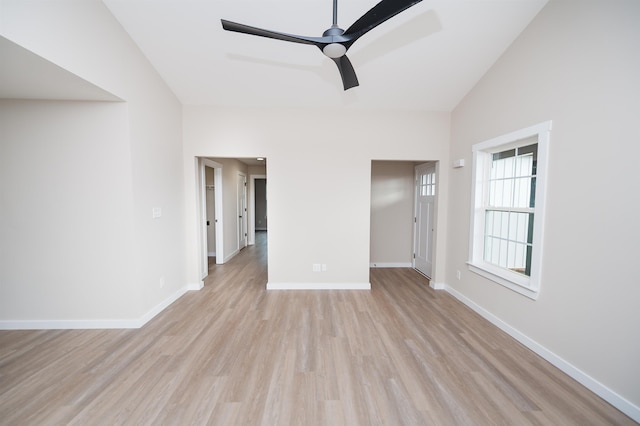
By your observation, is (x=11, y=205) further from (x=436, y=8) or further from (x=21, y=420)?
(x=436, y=8)

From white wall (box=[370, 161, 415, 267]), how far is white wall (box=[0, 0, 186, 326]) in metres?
3.44

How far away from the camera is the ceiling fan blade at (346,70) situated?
1707mm

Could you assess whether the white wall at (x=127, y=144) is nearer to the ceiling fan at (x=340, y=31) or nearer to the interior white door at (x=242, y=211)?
the ceiling fan at (x=340, y=31)

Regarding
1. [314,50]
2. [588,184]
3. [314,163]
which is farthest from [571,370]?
[314,50]

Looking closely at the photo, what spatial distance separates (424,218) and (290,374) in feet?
11.3

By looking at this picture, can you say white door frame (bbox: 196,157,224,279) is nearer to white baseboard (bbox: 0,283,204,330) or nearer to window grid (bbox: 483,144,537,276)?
white baseboard (bbox: 0,283,204,330)

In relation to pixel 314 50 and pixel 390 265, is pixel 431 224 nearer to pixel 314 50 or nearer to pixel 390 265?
pixel 390 265

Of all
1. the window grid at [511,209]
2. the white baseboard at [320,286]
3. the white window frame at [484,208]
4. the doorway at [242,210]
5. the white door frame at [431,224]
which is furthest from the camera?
the doorway at [242,210]

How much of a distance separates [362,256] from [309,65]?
267cm

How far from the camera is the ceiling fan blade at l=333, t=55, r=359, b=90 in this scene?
67.2 inches

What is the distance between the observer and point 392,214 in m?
4.68

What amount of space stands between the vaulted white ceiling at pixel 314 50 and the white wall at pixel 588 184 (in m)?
0.51

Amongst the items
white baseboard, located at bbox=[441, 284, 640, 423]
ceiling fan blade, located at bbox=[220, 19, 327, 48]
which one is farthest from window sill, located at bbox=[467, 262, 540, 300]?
ceiling fan blade, located at bbox=[220, 19, 327, 48]

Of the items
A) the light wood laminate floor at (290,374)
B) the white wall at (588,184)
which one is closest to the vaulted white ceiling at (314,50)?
the white wall at (588,184)
